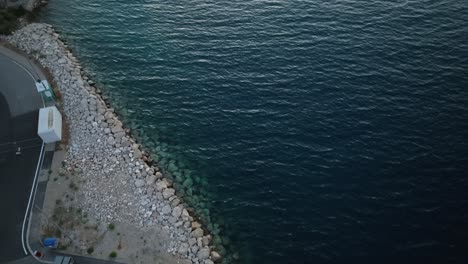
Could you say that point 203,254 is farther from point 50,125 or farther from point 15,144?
point 15,144

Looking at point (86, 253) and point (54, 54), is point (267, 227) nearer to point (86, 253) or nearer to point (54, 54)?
point (86, 253)

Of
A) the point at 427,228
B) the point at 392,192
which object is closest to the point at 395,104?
the point at 392,192

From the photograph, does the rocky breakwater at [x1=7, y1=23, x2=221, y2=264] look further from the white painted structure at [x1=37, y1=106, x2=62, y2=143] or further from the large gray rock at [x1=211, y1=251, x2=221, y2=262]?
the white painted structure at [x1=37, y1=106, x2=62, y2=143]

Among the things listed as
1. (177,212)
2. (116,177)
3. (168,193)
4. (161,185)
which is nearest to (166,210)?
(177,212)

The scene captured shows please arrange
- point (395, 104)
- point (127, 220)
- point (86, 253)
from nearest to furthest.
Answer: point (86, 253), point (127, 220), point (395, 104)

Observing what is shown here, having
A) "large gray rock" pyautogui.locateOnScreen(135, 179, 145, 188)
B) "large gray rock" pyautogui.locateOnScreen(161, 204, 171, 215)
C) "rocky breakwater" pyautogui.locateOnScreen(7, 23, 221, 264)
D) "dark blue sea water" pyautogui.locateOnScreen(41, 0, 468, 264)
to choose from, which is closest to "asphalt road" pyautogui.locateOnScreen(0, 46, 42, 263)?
"rocky breakwater" pyautogui.locateOnScreen(7, 23, 221, 264)

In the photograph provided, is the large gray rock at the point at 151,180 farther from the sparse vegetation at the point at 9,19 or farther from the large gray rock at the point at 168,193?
the sparse vegetation at the point at 9,19
